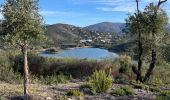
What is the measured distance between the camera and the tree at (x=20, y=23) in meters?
13.4

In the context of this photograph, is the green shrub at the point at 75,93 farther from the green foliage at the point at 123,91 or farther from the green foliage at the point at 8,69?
the green foliage at the point at 8,69

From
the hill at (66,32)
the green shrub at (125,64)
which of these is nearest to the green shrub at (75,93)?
the green shrub at (125,64)

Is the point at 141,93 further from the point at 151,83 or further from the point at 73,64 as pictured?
the point at 73,64

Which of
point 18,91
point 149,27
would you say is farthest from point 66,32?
point 18,91

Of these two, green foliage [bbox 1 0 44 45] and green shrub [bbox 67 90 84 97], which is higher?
green foliage [bbox 1 0 44 45]

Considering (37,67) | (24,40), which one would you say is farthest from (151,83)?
(24,40)

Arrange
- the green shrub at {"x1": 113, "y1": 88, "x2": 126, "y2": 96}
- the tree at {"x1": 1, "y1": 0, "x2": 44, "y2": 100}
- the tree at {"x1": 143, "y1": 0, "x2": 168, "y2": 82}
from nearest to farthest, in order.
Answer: the tree at {"x1": 1, "y1": 0, "x2": 44, "y2": 100}, the green shrub at {"x1": 113, "y1": 88, "x2": 126, "y2": 96}, the tree at {"x1": 143, "y1": 0, "x2": 168, "y2": 82}

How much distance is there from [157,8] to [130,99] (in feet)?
20.8

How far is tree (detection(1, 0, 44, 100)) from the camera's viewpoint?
13.4 metres

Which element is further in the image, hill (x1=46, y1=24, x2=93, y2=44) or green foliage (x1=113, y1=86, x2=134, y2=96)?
hill (x1=46, y1=24, x2=93, y2=44)

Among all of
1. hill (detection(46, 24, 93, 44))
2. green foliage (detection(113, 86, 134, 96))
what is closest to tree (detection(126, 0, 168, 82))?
green foliage (detection(113, 86, 134, 96))

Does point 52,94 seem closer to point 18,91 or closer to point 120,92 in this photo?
point 18,91

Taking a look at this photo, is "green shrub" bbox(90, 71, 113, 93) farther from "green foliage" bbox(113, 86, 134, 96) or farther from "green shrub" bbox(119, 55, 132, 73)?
"green shrub" bbox(119, 55, 132, 73)

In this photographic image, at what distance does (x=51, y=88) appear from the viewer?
16812 millimetres
